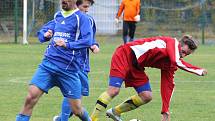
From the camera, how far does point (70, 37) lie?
8.22 m

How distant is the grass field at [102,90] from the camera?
10.4 meters

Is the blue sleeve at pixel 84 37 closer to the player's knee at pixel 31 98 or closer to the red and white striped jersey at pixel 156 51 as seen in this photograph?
Answer: the player's knee at pixel 31 98

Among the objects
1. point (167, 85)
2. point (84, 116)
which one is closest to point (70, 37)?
point (84, 116)

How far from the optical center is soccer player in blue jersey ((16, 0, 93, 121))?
8.08 metres

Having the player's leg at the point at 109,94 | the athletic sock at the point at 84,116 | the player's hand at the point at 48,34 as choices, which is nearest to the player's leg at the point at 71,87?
the athletic sock at the point at 84,116

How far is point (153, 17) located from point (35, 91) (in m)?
24.8

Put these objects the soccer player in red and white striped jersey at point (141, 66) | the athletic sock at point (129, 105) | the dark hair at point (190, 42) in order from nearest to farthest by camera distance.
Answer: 1. the dark hair at point (190, 42)
2. the soccer player in red and white striped jersey at point (141, 66)
3. the athletic sock at point (129, 105)

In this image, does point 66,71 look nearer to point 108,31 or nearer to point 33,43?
point 33,43

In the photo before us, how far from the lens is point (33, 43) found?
93.1ft

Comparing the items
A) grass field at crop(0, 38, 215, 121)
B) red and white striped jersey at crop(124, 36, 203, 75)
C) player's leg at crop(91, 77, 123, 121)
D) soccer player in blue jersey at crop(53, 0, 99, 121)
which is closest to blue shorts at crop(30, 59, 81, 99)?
soccer player in blue jersey at crop(53, 0, 99, 121)

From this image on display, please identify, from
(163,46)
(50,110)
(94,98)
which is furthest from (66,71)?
(94,98)

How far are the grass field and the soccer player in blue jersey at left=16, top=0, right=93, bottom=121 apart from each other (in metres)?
1.76

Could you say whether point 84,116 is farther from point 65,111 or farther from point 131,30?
point 131,30

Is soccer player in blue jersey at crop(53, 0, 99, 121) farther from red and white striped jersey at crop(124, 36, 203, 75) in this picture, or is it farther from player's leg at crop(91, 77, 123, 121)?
red and white striped jersey at crop(124, 36, 203, 75)
